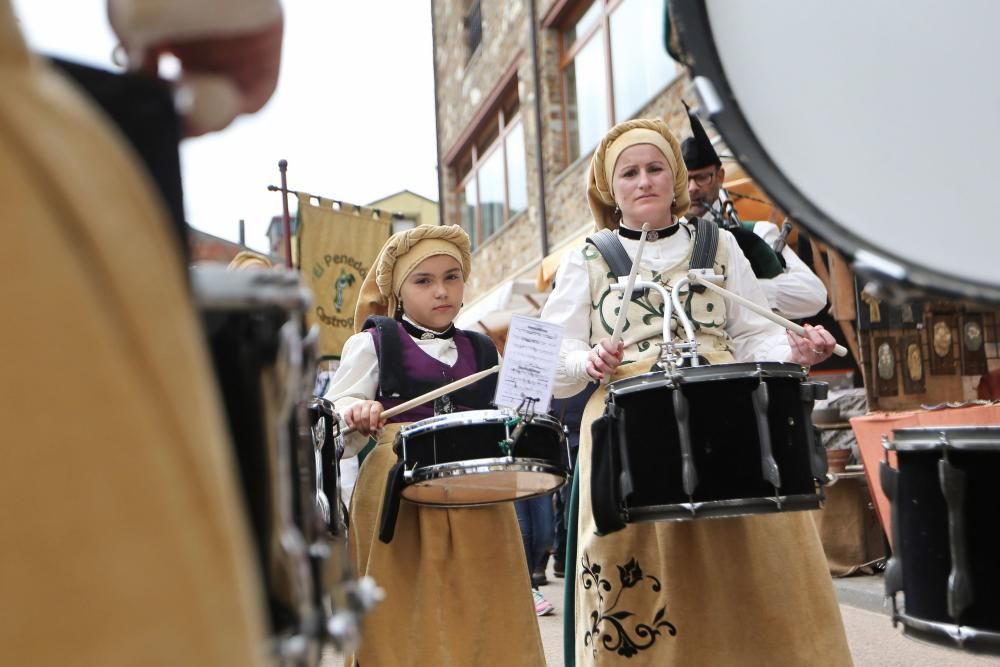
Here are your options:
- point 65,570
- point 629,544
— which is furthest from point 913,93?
point 629,544

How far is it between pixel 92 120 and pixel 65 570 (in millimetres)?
296

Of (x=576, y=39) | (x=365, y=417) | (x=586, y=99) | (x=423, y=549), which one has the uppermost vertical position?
(x=576, y=39)

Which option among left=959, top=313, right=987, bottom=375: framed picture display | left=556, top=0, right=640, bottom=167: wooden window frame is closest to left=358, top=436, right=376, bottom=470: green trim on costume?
left=959, top=313, right=987, bottom=375: framed picture display

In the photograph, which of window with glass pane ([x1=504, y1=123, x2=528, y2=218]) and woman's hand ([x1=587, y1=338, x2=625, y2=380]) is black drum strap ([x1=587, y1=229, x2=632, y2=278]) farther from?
window with glass pane ([x1=504, y1=123, x2=528, y2=218])

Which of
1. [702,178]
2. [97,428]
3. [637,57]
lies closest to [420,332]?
[702,178]

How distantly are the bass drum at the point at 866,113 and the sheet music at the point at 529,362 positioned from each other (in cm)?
137

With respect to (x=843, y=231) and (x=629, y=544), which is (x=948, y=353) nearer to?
(x=629, y=544)

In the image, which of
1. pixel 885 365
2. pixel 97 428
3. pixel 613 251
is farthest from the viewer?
pixel 885 365

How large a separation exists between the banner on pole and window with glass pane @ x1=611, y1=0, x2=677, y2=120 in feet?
10.5

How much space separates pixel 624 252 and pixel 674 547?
89cm

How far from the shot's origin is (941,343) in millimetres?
6566

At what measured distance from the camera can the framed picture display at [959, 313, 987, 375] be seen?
6.56 meters

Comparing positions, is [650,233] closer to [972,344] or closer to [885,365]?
[885,365]

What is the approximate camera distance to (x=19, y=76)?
0.67 metres
